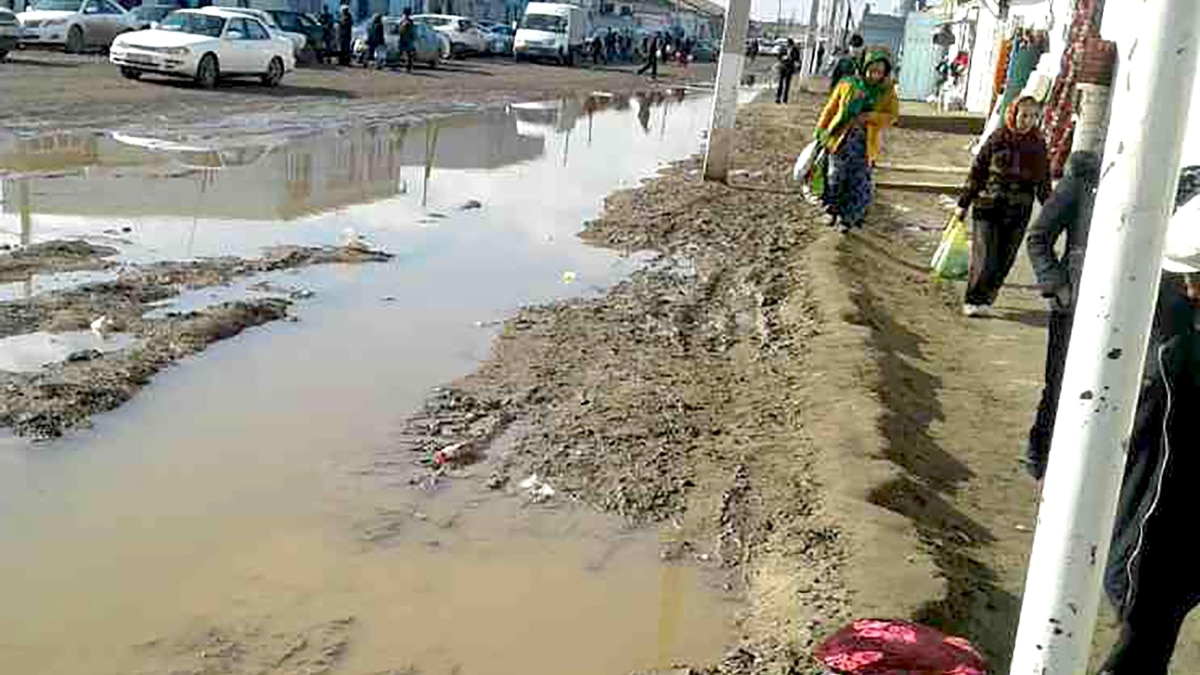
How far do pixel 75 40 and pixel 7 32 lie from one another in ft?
14.8

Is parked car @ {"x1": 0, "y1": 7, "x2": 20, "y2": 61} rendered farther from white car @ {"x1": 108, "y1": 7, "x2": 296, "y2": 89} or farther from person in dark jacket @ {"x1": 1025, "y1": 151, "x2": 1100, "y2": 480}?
person in dark jacket @ {"x1": 1025, "y1": 151, "x2": 1100, "y2": 480}

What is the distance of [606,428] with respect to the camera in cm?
565

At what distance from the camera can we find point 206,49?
69.5 ft

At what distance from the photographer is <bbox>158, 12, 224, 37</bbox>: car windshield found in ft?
71.7

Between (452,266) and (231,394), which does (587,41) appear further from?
(231,394)

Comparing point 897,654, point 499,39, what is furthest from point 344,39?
point 897,654

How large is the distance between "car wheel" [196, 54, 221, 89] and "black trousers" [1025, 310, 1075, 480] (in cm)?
1860

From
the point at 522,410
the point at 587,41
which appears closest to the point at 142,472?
the point at 522,410

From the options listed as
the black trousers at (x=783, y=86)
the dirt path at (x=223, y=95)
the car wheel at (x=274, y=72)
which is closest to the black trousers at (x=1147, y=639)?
the dirt path at (x=223, y=95)

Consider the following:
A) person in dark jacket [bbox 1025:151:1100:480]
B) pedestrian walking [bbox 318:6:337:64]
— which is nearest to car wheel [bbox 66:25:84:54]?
pedestrian walking [bbox 318:6:337:64]

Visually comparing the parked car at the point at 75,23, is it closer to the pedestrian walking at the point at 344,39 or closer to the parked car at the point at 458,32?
the pedestrian walking at the point at 344,39

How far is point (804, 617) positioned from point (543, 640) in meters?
0.85

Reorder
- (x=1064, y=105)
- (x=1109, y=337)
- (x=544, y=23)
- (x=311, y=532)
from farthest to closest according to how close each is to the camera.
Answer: (x=544, y=23)
(x=1064, y=105)
(x=311, y=532)
(x=1109, y=337)

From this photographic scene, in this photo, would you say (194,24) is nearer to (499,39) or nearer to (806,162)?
(806,162)
